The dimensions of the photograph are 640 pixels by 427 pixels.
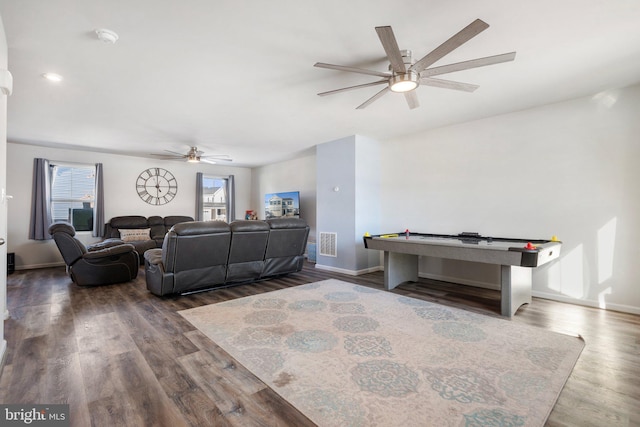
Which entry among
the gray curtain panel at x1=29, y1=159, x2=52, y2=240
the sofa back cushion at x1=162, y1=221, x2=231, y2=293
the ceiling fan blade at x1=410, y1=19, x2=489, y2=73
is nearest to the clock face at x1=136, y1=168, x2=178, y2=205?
the gray curtain panel at x1=29, y1=159, x2=52, y2=240

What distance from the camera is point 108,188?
6875 mm

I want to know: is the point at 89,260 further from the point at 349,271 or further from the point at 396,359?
the point at 396,359

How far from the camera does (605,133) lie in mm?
3426

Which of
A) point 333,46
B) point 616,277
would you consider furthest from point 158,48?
point 616,277

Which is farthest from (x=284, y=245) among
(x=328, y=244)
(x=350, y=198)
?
(x=350, y=198)

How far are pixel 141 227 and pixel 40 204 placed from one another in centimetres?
183

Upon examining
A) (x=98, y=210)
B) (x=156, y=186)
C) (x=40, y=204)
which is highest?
(x=156, y=186)

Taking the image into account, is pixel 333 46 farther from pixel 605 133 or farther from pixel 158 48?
pixel 605 133

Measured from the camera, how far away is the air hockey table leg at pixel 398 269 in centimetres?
420

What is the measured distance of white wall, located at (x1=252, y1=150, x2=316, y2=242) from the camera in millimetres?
7281

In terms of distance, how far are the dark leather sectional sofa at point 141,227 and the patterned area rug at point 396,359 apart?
12.6ft

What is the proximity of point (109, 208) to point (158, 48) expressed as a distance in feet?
19.2

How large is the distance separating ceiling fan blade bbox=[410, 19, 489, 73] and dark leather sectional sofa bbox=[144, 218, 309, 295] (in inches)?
118

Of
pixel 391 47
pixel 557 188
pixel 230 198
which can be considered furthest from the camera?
pixel 230 198
